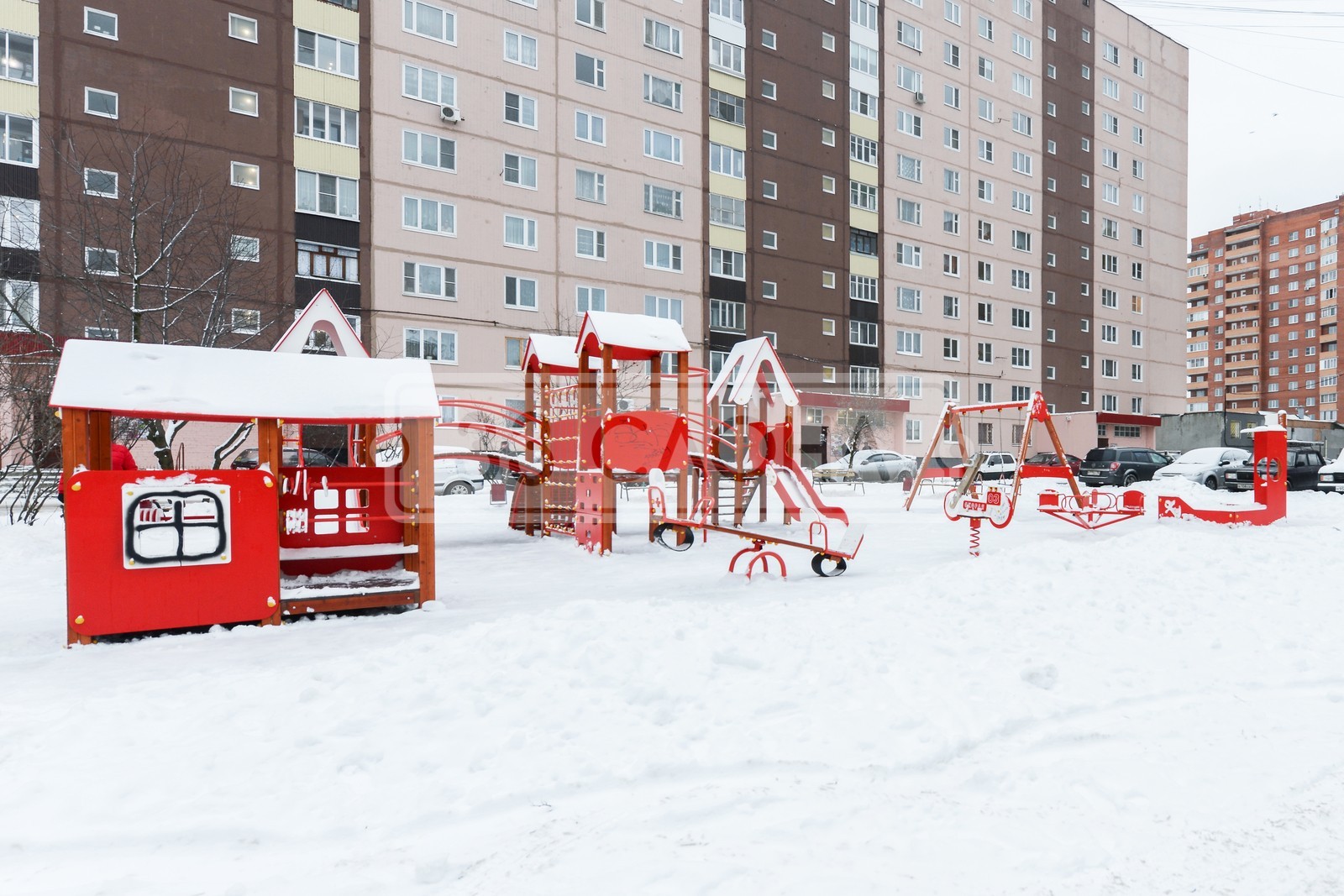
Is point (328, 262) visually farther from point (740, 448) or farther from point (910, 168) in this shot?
point (910, 168)

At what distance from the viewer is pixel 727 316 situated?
1663 inches

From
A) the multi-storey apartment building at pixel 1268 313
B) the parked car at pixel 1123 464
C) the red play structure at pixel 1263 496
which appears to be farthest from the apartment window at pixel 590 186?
the multi-storey apartment building at pixel 1268 313

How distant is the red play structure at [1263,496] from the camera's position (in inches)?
578

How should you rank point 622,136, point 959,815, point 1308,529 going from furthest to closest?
point 622,136, point 1308,529, point 959,815

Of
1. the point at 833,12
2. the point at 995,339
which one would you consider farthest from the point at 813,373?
the point at 833,12

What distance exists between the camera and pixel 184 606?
6.79 meters

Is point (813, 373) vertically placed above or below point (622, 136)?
below

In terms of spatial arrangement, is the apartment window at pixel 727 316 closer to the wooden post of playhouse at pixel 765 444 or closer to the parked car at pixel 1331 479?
the wooden post of playhouse at pixel 765 444

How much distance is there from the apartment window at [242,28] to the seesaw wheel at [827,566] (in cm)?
3270

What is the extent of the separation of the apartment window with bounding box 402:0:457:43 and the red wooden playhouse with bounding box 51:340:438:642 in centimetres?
3140

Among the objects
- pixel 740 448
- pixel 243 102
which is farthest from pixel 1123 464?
pixel 243 102

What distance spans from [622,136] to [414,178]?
1069 centimetres

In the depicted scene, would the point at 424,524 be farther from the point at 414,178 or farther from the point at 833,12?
the point at 833,12

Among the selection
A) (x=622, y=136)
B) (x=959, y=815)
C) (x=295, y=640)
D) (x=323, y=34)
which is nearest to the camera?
(x=959, y=815)
